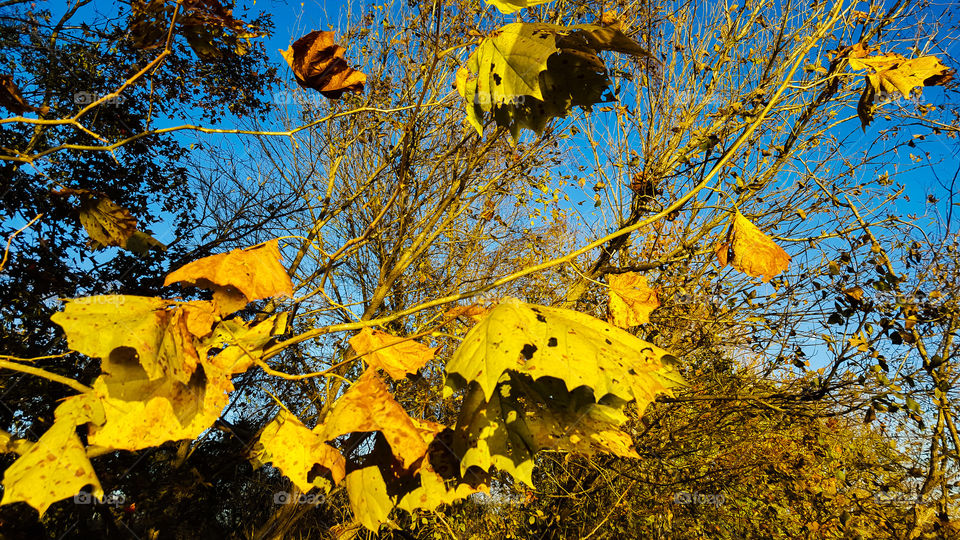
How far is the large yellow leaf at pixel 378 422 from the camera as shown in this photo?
1.25 meters

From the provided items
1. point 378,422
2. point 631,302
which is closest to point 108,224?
point 378,422

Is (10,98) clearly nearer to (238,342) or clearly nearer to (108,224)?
(108,224)

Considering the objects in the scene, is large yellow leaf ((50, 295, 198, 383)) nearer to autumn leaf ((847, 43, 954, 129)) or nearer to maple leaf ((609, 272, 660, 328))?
maple leaf ((609, 272, 660, 328))

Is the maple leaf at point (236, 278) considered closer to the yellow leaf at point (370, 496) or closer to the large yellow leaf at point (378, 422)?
the large yellow leaf at point (378, 422)

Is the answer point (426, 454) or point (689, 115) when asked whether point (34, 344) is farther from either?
point (689, 115)

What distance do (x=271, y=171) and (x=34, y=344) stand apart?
3575mm

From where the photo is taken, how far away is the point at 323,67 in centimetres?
164

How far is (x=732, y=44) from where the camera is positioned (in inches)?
164

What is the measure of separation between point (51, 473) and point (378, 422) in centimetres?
65

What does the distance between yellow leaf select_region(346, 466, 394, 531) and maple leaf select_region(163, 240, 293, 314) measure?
572mm

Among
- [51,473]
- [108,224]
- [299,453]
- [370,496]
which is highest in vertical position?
[108,224]

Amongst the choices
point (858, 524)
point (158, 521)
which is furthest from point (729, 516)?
point (158, 521)

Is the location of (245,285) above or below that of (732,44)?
below

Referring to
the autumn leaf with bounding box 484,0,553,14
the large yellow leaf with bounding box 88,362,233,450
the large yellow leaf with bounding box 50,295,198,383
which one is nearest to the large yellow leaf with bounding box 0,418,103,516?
the large yellow leaf with bounding box 88,362,233,450
